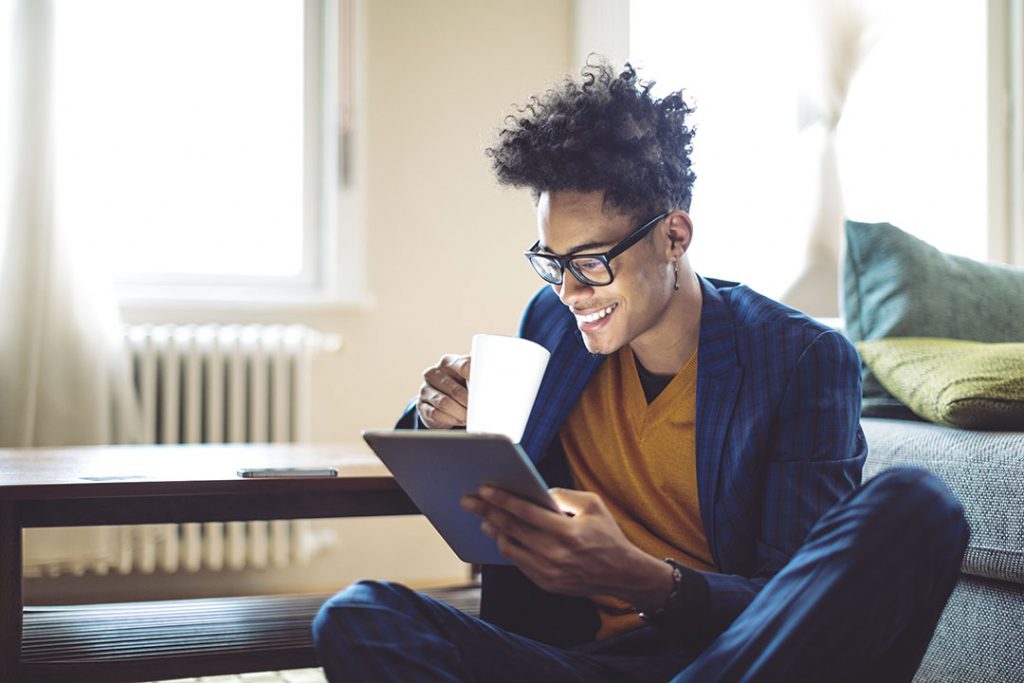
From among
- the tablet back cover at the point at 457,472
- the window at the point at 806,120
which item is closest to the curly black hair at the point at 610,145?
the tablet back cover at the point at 457,472

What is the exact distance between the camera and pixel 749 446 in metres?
1.15

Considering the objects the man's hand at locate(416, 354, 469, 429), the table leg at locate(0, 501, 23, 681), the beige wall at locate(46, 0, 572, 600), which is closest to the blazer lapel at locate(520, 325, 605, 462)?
the man's hand at locate(416, 354, 469, 429)

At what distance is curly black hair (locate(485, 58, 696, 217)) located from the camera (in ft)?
4.08

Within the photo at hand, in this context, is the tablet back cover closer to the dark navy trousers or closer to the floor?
the dark navy trousers

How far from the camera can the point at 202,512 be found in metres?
1.39

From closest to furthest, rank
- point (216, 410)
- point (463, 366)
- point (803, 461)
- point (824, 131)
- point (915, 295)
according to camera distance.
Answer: point (803, 461), point (463, 366), point (915, 295), point (216, 410), point (824, 131)

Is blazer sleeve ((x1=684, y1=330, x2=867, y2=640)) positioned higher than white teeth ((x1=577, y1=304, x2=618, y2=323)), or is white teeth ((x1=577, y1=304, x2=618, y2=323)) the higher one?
white teeth ((x1=577, y1=304, x2=618, y2=323))

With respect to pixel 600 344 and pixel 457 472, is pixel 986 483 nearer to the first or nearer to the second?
pixel 600 344

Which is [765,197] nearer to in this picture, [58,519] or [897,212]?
[897,212]

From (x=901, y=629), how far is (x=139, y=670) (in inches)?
39.2

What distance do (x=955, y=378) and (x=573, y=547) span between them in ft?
2.95

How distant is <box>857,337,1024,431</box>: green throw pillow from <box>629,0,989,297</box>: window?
1386mm

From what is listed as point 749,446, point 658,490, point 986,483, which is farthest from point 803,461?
point 986,483

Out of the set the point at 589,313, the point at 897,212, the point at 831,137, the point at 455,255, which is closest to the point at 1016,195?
the point at 897,212
